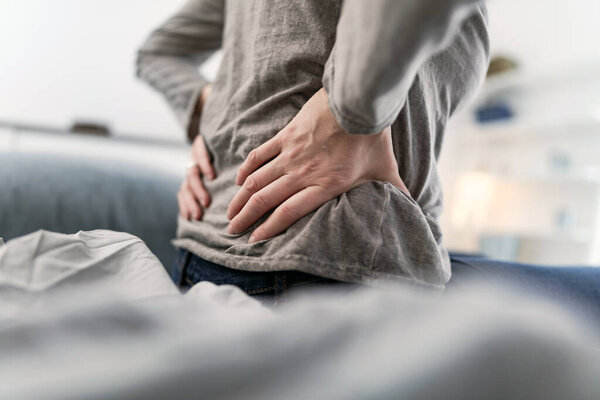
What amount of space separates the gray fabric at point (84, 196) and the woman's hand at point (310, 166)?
0.16 meters

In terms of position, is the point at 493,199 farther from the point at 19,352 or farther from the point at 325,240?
the point at 19,352

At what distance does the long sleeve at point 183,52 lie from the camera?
654 mm

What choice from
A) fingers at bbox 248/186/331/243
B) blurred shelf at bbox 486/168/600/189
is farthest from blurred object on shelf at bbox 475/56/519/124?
fingers at bbox 248/186/331/243

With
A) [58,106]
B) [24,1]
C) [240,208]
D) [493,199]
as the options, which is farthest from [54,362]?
[493,199]

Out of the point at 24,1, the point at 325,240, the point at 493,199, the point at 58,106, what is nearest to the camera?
the point at 325,240

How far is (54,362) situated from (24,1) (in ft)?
7.55

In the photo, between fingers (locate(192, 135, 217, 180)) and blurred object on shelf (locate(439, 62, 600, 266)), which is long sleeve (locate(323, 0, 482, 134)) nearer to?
fingers (locate(192, 135, 217, 180))

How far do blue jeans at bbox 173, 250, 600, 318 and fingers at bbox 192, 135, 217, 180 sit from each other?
3.9 inches

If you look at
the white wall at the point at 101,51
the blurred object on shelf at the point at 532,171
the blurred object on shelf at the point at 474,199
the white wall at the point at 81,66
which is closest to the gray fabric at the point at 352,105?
the white wall at the point at 101,51

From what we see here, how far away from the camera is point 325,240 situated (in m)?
0.34

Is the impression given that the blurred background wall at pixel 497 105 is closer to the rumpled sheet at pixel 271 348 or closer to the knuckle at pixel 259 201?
the knuckle at pixel 259 201

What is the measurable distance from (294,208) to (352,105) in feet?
0.34

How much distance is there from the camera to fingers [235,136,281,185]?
37 cm

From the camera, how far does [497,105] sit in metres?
2.97
